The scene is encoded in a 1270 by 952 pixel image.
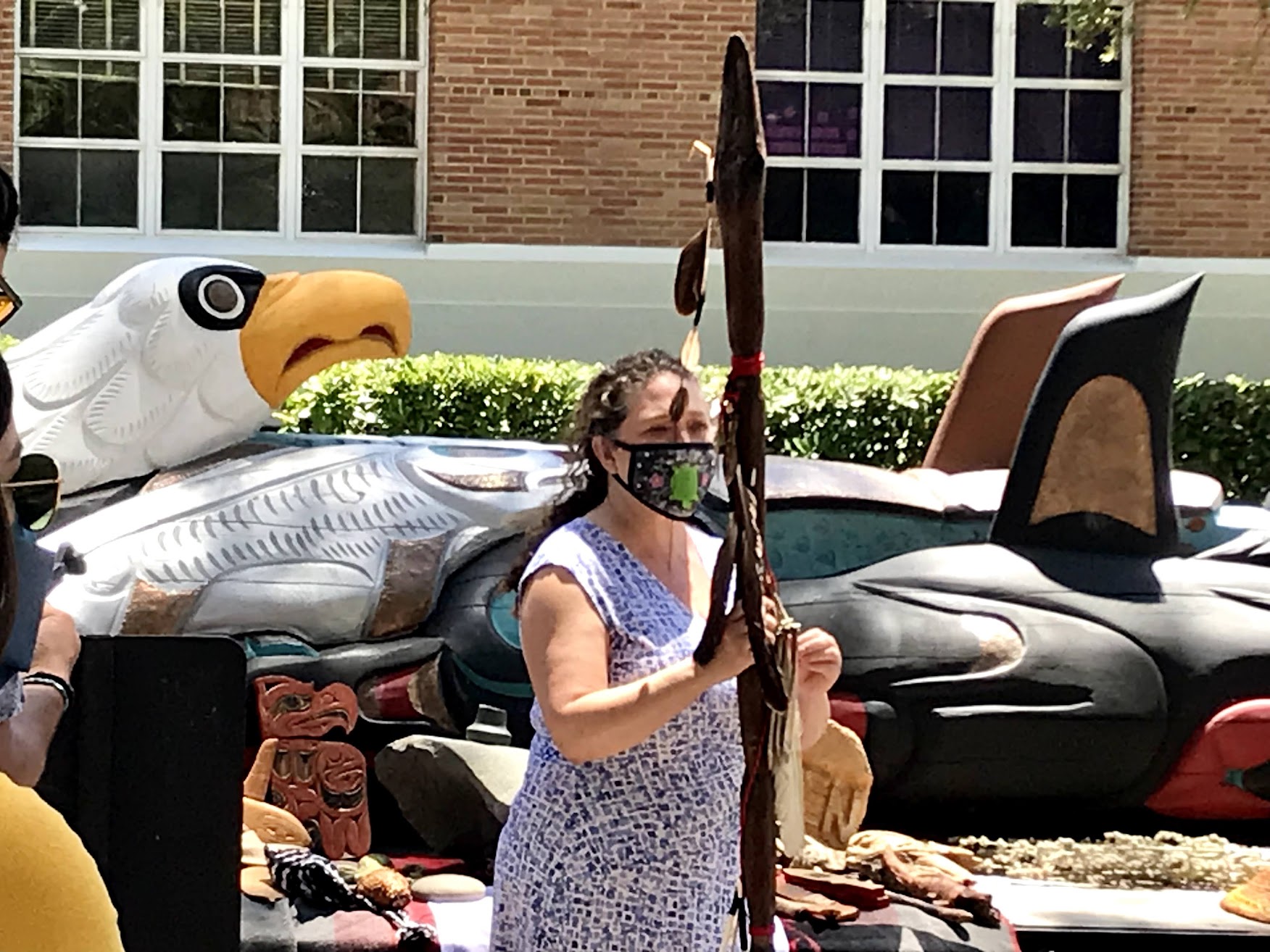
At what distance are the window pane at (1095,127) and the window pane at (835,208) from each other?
183 centimetres

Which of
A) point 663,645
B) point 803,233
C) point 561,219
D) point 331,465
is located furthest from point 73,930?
point 803,233

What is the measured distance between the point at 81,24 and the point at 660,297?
196 inches

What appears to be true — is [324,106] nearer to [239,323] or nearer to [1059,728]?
[239,323]

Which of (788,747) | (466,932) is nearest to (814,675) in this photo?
(788,747)

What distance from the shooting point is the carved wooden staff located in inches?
91.7

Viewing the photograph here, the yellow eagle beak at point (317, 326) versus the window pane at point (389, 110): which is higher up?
the window pane at point (389, 110)

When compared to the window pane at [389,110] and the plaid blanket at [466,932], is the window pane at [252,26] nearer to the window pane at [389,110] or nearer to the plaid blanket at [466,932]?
the window pane at [389,110]

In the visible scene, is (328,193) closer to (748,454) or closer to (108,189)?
(108,189)

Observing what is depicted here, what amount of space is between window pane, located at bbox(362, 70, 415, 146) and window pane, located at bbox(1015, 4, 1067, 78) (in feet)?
16.2

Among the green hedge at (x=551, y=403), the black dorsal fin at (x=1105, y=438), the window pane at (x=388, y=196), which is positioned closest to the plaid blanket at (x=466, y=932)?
the black dorsal fin at (x=1105, y=438)

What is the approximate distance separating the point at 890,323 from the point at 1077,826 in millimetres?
8136

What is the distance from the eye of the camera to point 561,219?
12953 mm

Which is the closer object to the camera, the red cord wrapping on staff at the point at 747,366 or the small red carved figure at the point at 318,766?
the red cord wrapping on staff at the point at 747,366

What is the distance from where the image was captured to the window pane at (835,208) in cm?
1380
